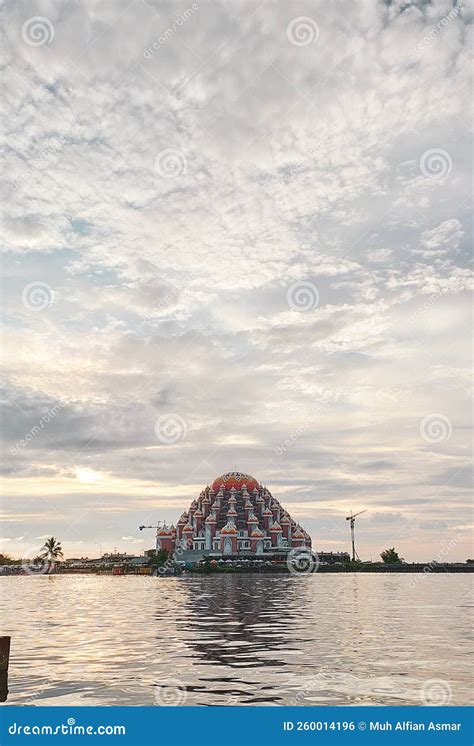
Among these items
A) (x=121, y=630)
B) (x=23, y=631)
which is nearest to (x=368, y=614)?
(x=121, y=630)

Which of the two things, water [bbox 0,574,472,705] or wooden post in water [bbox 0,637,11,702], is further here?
water [bbox 0,574,472,705]

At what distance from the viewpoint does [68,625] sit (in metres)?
44.8

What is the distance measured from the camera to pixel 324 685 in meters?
21.9

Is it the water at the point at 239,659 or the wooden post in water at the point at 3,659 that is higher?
the wooden post in water at the point at 3,659

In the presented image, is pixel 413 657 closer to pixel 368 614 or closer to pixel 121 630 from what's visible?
pixel 121 630

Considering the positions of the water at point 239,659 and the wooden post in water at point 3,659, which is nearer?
the wooden post in water at point 3,659

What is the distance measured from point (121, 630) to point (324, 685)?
2203 cm

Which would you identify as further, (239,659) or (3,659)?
(239,659)

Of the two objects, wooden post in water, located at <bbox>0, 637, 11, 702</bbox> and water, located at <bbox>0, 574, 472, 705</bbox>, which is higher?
wooden post in water, located at <bbox>0, 637, 11, 702</bbox>

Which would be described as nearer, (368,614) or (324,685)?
(324,685)

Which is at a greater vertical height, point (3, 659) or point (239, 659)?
point (3, 659)
